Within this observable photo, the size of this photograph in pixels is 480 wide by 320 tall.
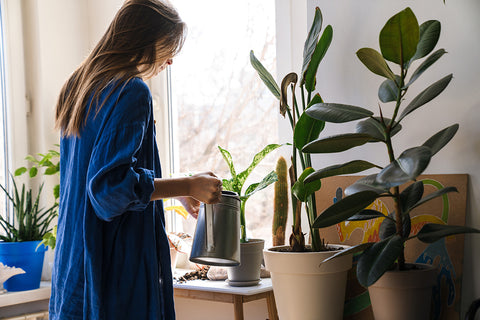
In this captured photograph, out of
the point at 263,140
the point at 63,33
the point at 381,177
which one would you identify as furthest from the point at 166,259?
the point at 63,33

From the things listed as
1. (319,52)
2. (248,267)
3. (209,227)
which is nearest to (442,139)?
(319,52)

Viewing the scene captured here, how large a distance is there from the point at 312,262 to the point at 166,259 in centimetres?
41

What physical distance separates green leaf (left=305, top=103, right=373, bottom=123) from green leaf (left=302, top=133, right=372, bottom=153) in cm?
6

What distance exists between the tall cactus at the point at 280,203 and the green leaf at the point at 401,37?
2.18ft

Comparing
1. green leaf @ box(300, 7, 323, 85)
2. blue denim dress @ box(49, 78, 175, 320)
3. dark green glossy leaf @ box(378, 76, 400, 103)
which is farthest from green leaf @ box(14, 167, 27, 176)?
dark green glossy leaf @ box(378, 76, 400, 103)

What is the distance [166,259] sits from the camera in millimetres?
1314

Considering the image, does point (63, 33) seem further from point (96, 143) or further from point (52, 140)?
point (96, 143)

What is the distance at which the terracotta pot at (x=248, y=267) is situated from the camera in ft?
5.86

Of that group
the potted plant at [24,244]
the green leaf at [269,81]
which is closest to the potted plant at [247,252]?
the green leaf at [269,81]

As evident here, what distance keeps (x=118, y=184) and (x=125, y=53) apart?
357mm

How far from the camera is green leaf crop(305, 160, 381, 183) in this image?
1290 mm

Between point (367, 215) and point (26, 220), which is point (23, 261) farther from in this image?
point (367, 215)

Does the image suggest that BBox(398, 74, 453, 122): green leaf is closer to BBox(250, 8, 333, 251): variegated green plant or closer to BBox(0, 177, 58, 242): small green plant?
BBox(250, 8, 333, 251): variegated green plant

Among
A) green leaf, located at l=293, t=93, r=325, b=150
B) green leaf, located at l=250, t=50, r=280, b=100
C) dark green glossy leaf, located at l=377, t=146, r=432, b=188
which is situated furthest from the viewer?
green leaf, located at l=250, t=50, r=280, b=100
